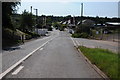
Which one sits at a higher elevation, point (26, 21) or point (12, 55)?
point (26, 21)

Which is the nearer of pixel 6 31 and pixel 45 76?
pixel 45 76

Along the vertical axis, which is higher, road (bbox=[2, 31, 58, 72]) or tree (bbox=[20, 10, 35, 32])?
tree (bbox=[20, 10, 35, 32])

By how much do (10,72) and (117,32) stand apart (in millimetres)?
4976

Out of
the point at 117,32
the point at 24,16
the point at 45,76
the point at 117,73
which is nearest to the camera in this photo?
the point at 117,32

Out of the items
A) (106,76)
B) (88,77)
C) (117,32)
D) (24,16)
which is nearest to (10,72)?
(88,77)

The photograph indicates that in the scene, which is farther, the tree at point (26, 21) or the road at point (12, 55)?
the tree at point (26, 21)

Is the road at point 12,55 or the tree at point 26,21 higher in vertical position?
the tree at point 26,21

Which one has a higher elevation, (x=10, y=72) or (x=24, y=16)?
(x=24, y=16)

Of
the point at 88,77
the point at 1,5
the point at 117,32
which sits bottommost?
the point at 88,77

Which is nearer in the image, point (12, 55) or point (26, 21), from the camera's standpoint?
point (12, 55)

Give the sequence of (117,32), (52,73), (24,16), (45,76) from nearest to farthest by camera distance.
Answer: (117,32), (45,76), (52,73), (24,16)

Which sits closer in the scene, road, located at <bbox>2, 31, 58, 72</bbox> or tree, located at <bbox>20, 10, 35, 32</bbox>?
road, located at <bbox>2, 31, 58, 72</bbox>

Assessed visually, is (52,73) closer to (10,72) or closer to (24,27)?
(10,72)

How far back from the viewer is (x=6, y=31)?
1770 inches
